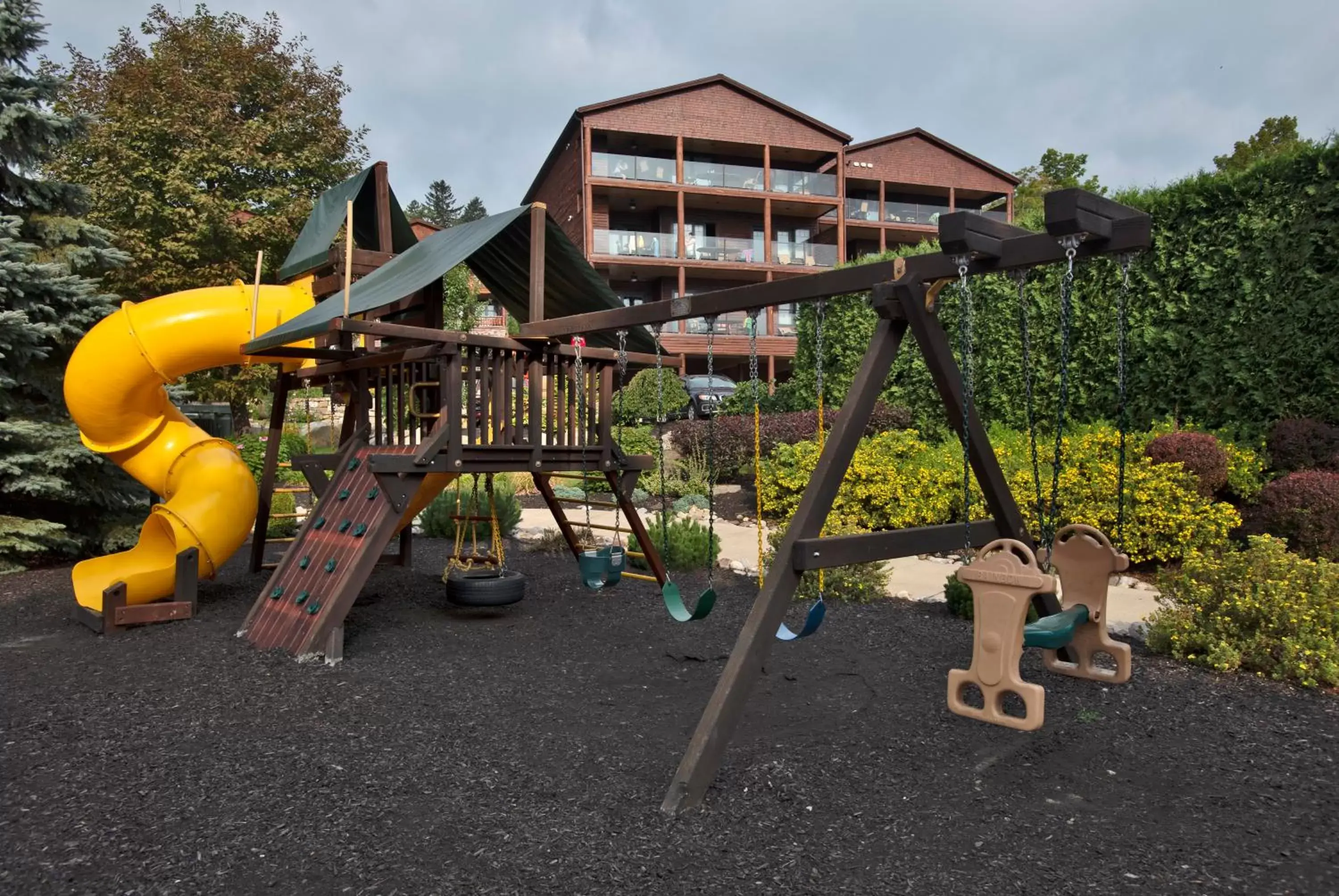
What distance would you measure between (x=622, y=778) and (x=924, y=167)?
3449 centimetres

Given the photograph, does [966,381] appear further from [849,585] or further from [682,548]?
[682,548]

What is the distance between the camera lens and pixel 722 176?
99.8 ft

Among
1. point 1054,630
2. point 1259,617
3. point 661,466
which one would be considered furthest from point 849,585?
point 1054,630

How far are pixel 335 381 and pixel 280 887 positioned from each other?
6.04m

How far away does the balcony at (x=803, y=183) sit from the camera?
30906mm

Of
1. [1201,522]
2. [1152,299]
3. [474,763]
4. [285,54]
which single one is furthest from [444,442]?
[285,54]

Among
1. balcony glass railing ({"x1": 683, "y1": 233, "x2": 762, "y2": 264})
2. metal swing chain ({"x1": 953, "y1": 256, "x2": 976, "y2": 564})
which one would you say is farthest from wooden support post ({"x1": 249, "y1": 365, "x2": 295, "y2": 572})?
balcony glass railing ({"x1": 683, "y1": 233, "x2": 762, "y2": 264})

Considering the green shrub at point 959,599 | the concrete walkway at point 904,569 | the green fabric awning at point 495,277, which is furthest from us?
the concrete walkway at point 904,569

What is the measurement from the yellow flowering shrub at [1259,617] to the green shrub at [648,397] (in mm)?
15089

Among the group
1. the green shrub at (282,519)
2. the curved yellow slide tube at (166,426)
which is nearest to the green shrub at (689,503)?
the green shrub at (282,519)

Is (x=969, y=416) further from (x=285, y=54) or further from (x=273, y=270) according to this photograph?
(x=285, y=54)

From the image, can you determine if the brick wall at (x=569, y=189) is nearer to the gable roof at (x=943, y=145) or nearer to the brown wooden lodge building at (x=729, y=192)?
the brown wooden lodge building at (x=729, y=192)

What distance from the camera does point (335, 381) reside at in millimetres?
7953

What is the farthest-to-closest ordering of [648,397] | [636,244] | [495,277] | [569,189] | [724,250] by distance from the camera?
[569,189], [724,250], [636,244], [648,397], [495,277]
